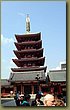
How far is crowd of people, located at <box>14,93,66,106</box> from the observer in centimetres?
343

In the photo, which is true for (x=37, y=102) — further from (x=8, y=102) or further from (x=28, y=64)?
(x=28, y=64)

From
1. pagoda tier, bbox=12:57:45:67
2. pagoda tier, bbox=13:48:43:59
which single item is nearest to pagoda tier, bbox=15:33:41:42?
pagoda tier, bbox=13:48:43:59

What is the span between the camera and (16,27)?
3.53 m

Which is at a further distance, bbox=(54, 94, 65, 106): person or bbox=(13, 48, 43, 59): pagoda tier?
bbox=(13, 48, 43, 59): pagoda tier

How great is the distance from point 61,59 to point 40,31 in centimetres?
40

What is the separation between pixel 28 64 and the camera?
11.5 ft

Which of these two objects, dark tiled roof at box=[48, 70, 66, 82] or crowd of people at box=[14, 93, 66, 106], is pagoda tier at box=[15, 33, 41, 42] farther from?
crowd of people at box=[14, 93, 66, 106]

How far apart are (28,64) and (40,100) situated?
1.43ft

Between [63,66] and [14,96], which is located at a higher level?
[63,66]

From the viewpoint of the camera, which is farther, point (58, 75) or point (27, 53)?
point (27, 53)

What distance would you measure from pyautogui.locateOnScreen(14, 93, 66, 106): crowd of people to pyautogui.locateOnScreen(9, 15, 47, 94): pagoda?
7 cm

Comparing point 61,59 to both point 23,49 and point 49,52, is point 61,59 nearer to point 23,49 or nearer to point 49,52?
point 49,52

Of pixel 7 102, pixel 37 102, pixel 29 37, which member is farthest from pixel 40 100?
pixel 29 37

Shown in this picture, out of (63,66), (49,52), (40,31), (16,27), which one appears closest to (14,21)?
(16,27)
